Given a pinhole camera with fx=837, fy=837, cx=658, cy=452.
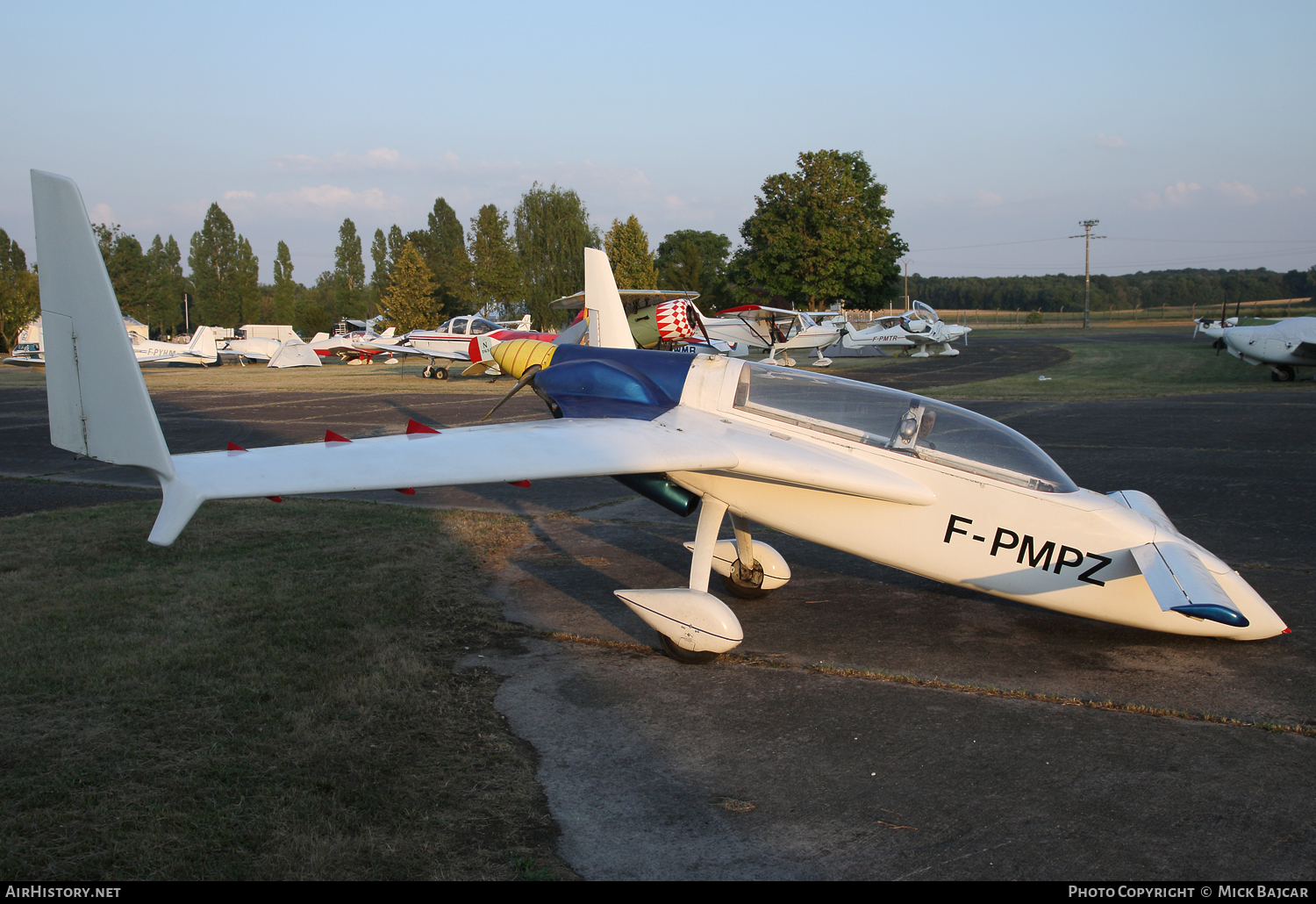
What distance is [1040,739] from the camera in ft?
14.1

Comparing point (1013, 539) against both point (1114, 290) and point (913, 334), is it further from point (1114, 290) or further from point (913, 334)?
point (1114, 290)

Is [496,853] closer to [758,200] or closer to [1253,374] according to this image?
[1253,374]

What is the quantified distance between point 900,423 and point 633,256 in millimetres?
57772

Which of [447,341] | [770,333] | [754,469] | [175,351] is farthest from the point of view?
[175,351]

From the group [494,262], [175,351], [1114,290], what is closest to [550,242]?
[494,262]

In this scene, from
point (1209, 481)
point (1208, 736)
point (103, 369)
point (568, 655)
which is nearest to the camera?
point (103, 369)

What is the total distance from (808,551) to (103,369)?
20.3ft

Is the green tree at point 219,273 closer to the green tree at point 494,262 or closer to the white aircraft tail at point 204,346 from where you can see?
the green tree at point 494,262

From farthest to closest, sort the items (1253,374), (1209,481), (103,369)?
1. (1253,374)
2. (1209,481)
3. (103,369)

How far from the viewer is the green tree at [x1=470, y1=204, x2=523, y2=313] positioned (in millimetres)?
63938

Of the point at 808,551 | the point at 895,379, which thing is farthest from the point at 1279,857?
the point at 895,379

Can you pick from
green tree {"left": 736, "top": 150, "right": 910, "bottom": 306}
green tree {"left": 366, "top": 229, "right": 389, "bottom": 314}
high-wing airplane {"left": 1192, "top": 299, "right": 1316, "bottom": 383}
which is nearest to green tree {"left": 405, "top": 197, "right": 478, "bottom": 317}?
green tree {"left": 366, "top": 229, "right": 389, "bottom": 314}

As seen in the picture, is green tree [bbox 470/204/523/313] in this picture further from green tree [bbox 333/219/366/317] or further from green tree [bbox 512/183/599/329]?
green tree [bbox 333/219/366/317]

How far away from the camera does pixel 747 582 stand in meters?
6.80
